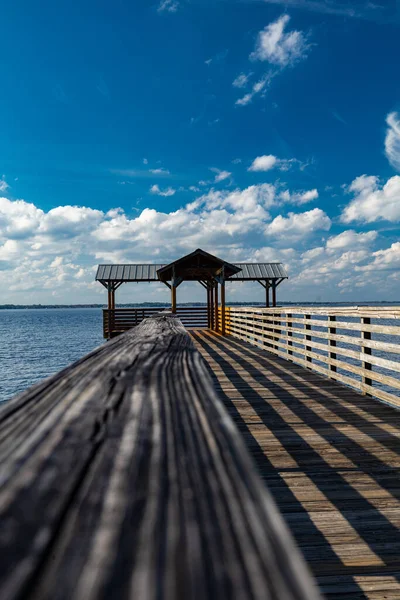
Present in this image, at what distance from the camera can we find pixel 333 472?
2885 millimetres

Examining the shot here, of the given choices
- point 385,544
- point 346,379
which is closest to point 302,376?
point 346,379

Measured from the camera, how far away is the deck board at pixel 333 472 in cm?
192

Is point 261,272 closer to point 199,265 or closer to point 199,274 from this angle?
point 199,274

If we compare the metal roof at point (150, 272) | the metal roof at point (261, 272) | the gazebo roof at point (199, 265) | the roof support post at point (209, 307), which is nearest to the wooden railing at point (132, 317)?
the roof support post at point (209, 307)

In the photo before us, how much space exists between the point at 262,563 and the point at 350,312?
5.48m

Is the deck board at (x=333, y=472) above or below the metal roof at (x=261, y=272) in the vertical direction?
below

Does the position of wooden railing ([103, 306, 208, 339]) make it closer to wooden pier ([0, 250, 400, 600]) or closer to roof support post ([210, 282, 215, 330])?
roof support post ([210, 282, 215, 330])

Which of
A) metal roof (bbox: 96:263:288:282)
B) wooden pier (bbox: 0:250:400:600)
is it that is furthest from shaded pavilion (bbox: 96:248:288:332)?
wooden pier (bbox: 0:250:400:600)

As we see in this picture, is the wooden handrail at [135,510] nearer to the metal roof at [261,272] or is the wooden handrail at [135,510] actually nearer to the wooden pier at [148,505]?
the wooden pier at [148,505]

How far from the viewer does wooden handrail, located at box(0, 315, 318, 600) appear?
0.38 metres


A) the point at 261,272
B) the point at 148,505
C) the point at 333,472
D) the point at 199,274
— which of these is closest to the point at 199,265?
the point at 199,274

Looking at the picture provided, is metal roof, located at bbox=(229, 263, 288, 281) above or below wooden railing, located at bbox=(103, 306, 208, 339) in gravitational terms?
above

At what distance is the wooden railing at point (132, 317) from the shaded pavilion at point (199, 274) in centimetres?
85

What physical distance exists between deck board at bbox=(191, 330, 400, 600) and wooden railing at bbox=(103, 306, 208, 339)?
55.5 feet
